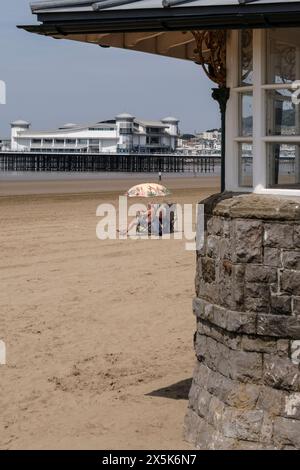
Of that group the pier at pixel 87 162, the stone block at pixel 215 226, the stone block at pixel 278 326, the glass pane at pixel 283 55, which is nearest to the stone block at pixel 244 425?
the stone block at pixel 278 326

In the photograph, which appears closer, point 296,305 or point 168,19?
point 168,19

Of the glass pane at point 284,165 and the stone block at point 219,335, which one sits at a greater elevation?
the glass pane at point 284,165

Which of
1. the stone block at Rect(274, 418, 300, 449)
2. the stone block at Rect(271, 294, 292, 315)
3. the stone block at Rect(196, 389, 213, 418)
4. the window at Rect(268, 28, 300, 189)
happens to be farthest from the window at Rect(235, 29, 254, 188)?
the stone block at Rect(274, 418, 300, 449)

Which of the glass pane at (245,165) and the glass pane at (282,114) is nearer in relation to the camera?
the glass pane at (282,114)

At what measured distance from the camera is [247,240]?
5918 mm

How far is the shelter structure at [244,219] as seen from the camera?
18.8ft

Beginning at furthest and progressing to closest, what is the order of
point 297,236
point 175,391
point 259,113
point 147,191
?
point 147,191 → point 175,391 → point 259,113 → point 297,236

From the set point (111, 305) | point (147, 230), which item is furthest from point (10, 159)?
point (111, 305)

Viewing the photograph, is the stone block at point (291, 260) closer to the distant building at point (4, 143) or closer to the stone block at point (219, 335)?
the stone block at point (219, 335)

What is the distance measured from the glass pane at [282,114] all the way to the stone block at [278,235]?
32.9 inches

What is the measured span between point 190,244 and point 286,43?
12418mm

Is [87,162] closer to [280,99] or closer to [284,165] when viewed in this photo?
[284,165]

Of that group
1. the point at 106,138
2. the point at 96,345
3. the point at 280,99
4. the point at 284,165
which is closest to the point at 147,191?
the point at 96,345

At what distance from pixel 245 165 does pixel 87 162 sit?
120195 millimetres
